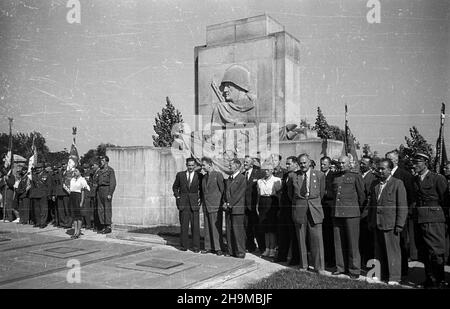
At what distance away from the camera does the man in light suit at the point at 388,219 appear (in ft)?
18.6

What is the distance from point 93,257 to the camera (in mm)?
6738

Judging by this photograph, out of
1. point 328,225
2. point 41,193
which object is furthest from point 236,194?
point 41,193

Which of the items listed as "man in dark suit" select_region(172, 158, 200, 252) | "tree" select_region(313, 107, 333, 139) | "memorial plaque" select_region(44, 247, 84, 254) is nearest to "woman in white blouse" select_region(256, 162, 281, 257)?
"man in dark suit" select_region(172, 158, 200, 252)

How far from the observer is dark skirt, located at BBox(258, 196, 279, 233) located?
746 cm

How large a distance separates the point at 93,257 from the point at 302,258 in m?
3.53

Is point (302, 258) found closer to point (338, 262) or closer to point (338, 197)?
point (338, 262)

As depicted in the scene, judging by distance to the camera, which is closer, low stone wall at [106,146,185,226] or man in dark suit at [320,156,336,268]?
man in dark suit at [320,156,336,268]

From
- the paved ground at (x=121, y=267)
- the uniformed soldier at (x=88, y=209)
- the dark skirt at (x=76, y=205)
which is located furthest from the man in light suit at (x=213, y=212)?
the uniformed soldier at (x=88, y=209)

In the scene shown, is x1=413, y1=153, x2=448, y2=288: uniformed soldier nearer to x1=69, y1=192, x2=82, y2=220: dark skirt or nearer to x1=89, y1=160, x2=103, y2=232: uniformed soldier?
x1=69, y1=192, x2=82, y2=220: dark skirt

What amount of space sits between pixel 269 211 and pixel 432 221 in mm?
2869

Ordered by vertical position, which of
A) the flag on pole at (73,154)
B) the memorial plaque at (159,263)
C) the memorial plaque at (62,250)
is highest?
the flag on pole at (73,154)

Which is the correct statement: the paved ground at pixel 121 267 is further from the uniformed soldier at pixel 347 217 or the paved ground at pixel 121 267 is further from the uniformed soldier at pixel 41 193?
the uniformed soldier at pixel 41 193

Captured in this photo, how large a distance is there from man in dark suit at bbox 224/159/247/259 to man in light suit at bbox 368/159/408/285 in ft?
7.86

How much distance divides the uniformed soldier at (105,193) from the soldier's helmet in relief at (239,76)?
14.7 feet
